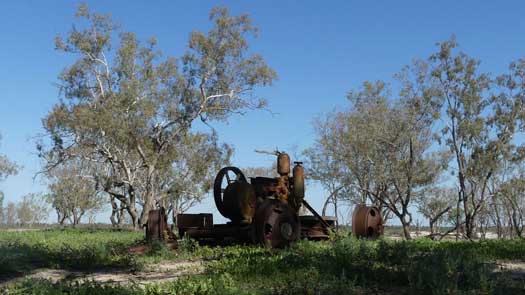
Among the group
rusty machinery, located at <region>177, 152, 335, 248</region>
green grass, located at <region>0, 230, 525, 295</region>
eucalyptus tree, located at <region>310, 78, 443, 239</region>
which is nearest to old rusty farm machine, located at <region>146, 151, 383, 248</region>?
rusty machinery, located at <region>177, 152, 335, 248</region>

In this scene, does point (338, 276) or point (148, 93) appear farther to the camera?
point (148, 93)

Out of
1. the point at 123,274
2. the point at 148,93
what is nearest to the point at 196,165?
the point at 148,93

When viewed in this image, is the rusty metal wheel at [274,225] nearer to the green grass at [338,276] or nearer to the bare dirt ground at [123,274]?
the green grass at [338,276]

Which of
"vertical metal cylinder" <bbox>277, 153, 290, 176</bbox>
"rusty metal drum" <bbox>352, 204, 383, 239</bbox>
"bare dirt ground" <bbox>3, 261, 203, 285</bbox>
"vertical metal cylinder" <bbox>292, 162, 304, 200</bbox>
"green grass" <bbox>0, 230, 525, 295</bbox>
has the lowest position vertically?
"bare dirt ground" <bbox>3, 261, 203, 285</bbox>

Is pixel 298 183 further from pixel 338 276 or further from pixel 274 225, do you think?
pixel 338 276

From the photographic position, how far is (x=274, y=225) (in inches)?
587

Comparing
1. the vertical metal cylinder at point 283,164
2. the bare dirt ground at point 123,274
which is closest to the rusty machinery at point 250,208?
the vertical metal cylinder at point 283,164

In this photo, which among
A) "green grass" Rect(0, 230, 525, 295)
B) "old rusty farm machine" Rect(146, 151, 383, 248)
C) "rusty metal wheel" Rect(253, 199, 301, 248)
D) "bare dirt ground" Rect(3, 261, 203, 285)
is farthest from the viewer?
"old rusty farm machine" Rect(146, 151, 383, 248)

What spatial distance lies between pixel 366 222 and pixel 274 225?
4.33 meters

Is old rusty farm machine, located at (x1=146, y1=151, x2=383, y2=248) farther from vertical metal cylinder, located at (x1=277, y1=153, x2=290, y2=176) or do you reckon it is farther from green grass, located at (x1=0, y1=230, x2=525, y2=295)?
green grass, located at (x1=0, y1=230, x2=525, y2=295)

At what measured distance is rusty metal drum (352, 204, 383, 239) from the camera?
18000 mm

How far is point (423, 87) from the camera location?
3988cm

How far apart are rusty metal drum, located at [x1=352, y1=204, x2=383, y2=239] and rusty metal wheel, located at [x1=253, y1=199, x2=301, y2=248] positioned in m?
3.44

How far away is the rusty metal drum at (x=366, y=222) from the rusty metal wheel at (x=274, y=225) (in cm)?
344
